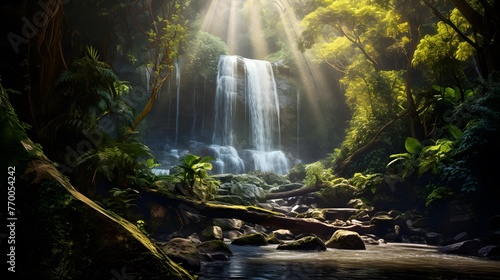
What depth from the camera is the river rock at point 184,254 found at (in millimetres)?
5820

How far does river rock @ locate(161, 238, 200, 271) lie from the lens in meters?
5.82

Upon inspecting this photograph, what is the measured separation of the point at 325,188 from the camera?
54.9ft

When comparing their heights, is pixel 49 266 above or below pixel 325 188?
below

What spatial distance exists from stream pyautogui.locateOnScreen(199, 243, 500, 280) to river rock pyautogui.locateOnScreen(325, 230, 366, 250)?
437mm

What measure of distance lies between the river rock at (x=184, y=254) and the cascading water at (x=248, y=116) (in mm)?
20001

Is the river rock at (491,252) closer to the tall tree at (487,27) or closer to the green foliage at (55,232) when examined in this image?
the tall tree at (487,27)

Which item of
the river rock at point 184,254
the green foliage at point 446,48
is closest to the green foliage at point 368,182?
the green foliage at point 446,48

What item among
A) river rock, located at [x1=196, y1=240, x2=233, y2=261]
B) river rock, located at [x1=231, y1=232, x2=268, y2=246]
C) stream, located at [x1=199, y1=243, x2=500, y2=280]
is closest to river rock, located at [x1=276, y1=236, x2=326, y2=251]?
stream, located at [x1=199, y1=243, x2=500, y2=280]

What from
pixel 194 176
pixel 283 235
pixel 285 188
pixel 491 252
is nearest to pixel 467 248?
pixel 491 252

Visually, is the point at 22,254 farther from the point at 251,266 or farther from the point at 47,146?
the point at 47,146

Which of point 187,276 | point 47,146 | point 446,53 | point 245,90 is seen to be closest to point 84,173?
point 47,146

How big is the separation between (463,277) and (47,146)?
7230 millimetres

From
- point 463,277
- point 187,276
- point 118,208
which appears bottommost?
point 463,277

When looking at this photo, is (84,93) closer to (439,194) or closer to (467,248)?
(467,248)
